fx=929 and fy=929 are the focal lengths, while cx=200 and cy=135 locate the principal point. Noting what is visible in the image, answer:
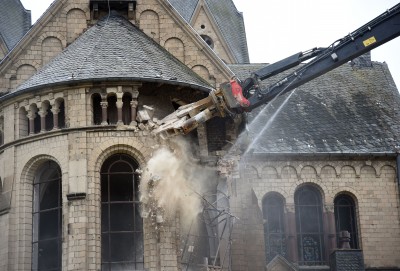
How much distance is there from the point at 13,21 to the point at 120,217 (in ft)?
57.5

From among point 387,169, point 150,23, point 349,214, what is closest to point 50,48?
point 150,23

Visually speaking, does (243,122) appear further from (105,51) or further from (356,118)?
(356,118)

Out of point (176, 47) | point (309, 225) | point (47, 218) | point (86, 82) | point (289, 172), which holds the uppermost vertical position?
point (176, 47)

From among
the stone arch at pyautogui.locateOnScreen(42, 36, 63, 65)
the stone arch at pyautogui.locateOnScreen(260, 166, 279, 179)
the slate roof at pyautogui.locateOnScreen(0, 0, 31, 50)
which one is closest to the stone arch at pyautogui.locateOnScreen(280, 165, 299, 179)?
the stone arch at pyautogui.locateOnScreen(260, 166, 279, 179)

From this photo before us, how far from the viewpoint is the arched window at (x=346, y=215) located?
1592 inches

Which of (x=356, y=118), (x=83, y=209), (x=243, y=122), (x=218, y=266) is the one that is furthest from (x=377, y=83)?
(x=83, y=209)

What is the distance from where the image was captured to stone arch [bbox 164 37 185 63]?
3531 cm

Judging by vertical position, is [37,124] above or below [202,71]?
below

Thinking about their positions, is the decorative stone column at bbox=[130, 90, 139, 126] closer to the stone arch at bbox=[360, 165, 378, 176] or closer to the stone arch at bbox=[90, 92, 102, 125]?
the stone arch at bbox=[90, 92, 102, 125]

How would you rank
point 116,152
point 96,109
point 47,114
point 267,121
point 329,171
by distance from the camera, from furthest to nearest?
point 267,121 < point 329,171 < point 47,114 < point 96,109 < point 116,152

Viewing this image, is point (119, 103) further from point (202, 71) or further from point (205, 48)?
point (205, 48)

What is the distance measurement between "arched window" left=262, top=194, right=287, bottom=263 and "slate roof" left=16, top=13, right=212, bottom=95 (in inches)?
343

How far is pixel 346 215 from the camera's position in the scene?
40.7 meters

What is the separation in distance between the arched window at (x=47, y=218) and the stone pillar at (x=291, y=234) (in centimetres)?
1241
